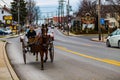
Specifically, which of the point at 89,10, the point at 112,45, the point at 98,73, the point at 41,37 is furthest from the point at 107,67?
the point at 89,10

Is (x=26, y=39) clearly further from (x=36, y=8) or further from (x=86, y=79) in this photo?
(x=36, y=8)

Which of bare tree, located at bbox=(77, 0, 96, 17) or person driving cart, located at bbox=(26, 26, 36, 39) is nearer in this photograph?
person driving cart, located at bbox=(26, 26, 36, 39)

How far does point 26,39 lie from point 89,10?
90.8 metres

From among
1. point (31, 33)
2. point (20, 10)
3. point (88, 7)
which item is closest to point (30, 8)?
point (20, 10)

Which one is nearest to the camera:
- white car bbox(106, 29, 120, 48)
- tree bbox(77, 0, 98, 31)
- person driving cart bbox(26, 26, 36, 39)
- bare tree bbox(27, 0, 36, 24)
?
person driving cart bbox(26, 26, 36, 39)

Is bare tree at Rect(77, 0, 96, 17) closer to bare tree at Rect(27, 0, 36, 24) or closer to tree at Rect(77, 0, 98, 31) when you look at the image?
tree at Rect(77, 0, 98, 31)

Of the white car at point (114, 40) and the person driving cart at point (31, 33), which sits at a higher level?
the person driving cart at point (31, 33)

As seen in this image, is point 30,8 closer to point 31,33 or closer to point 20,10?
point 20,10

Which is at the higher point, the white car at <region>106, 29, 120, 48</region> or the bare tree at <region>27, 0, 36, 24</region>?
the bare tree at <region>27, 0, 36, 24</region>

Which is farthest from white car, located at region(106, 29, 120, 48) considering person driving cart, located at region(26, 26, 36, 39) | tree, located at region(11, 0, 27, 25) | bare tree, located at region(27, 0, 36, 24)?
bare tree, located at region(27, 0, 36, 24)

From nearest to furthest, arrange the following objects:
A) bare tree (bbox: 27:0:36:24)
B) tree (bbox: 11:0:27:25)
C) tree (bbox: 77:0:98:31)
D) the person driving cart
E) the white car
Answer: the person driving cart
the white car
tree (bbox: 77:0:98:31)
tree (bbox: 11:0:27:25)
bare tree (bbox: 27:0:36:24)

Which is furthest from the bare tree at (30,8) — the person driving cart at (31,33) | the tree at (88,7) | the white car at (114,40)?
the person driving cart at (31,33)

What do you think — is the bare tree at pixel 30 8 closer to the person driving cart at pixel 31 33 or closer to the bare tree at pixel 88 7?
the bare tree at pixel 88 7

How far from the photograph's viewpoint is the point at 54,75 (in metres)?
13.9
